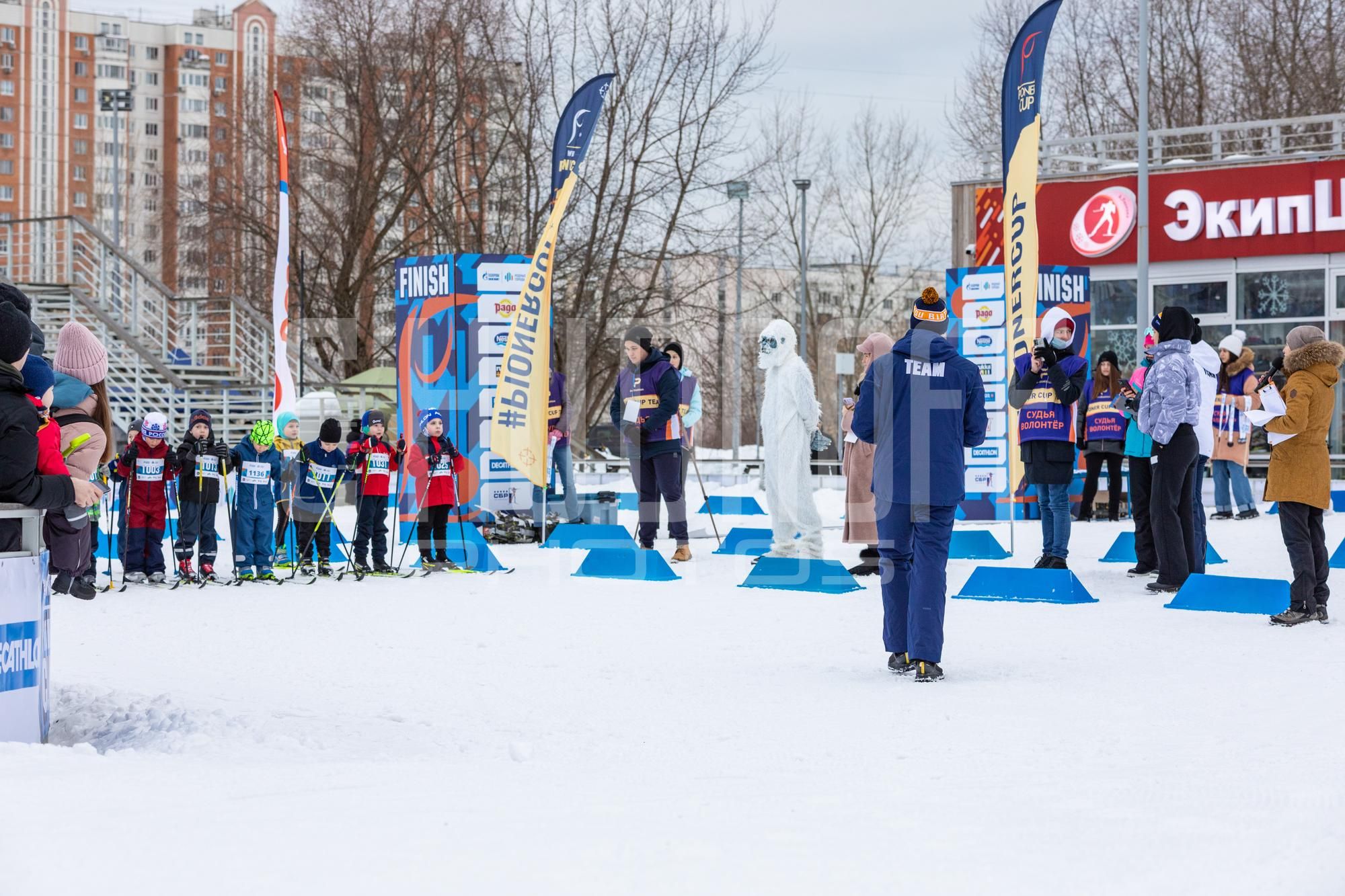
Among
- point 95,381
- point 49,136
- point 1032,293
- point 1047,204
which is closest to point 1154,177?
point 1047,204

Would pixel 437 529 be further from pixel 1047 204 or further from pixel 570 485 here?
pixel 1047 204

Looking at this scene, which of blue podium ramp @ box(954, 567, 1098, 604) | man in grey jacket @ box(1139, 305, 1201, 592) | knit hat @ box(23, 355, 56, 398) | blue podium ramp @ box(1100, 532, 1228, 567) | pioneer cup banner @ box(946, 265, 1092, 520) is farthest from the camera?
pioneer cup banner @ box(946, 265, 1092, 520)

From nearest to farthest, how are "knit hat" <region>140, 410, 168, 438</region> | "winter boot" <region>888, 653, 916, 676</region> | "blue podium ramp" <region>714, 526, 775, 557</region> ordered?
"winter boot" <region>888, 653, 916, 676</region> < "knit hat" <region>140, 410, 168, 438</region> < "blue podium ramp" <region>714, 526, 775, 557</region>

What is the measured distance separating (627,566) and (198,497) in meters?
3.35

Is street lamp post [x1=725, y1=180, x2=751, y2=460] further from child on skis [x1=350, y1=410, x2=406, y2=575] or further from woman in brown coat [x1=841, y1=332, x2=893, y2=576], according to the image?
woman in brown coat [x1=841, y1=332, x2=893, y2=576]

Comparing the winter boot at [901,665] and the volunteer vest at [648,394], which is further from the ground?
the volunteer vest at [648,394]

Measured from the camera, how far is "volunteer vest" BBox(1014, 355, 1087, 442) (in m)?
10.7

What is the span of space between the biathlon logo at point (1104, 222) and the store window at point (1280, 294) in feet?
6.44

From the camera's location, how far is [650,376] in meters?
12.2

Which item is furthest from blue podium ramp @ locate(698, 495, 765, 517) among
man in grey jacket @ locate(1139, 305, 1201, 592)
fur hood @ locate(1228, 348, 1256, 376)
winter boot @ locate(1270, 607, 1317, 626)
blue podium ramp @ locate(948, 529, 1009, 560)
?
winter boot @ locate(1270, 607, 1317, 626)

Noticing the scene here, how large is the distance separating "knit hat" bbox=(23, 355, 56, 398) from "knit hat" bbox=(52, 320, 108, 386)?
1.75 feet

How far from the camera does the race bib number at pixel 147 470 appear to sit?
35.0ft

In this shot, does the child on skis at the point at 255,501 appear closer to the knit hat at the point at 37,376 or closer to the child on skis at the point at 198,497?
the child on skis at the point at 198,497

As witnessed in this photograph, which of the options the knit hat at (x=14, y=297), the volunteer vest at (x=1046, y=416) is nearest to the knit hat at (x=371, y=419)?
the volunteer vest at (x=1046, y=416)
